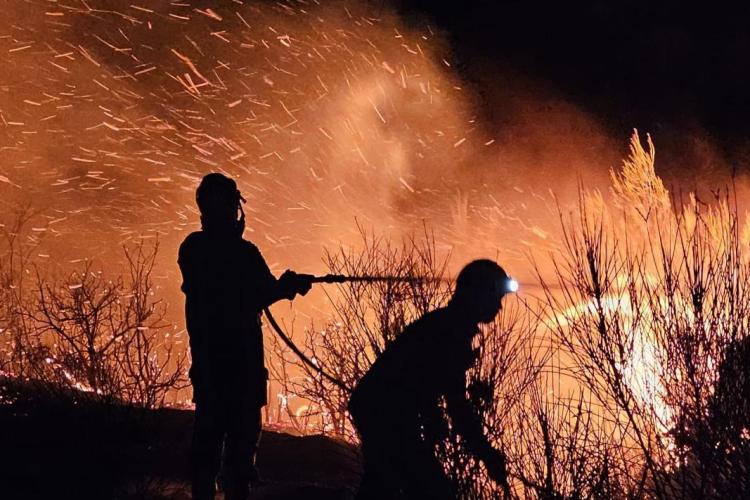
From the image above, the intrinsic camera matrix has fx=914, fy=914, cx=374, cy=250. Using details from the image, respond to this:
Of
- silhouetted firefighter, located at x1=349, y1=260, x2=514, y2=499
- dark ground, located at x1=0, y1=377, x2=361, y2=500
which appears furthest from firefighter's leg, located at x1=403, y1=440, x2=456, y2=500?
dark ground, located at x1=0, y1=377, x2=361, y2=500

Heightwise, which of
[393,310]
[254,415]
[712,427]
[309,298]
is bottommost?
[254,415]

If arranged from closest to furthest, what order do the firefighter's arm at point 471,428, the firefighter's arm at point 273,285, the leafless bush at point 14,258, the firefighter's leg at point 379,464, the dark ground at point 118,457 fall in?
the firefighter's leg at point 379,464, the firefighter's arm at point 471,428, the firefighter's arm at point 273,285, the dark ground at point 118,457, the leafless bush at point 14,258

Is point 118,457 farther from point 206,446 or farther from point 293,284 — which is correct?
point 293,284

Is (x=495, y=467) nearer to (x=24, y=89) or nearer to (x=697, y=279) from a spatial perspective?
(x=697, y=279)

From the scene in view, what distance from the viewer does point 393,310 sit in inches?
486

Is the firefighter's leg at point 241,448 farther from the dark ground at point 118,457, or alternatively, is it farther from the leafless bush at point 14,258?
the leafless bush at point 14,258

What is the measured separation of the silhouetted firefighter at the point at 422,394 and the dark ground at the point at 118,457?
125 inches

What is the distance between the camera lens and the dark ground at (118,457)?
7.93 metres

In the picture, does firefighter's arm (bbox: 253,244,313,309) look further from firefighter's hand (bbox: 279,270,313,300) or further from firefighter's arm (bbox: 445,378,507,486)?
firefighter's arm (bbox: 445,378,507,486)

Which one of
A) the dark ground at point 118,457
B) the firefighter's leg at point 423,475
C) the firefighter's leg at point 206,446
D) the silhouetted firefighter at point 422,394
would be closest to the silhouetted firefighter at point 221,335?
the firefighter's leg at point 206,446

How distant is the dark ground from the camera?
7.93 m

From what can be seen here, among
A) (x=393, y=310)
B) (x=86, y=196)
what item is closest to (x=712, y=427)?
(x=393, y=310)

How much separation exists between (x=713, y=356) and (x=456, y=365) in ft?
16.6

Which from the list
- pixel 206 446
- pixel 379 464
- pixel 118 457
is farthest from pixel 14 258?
pixel 379 464
